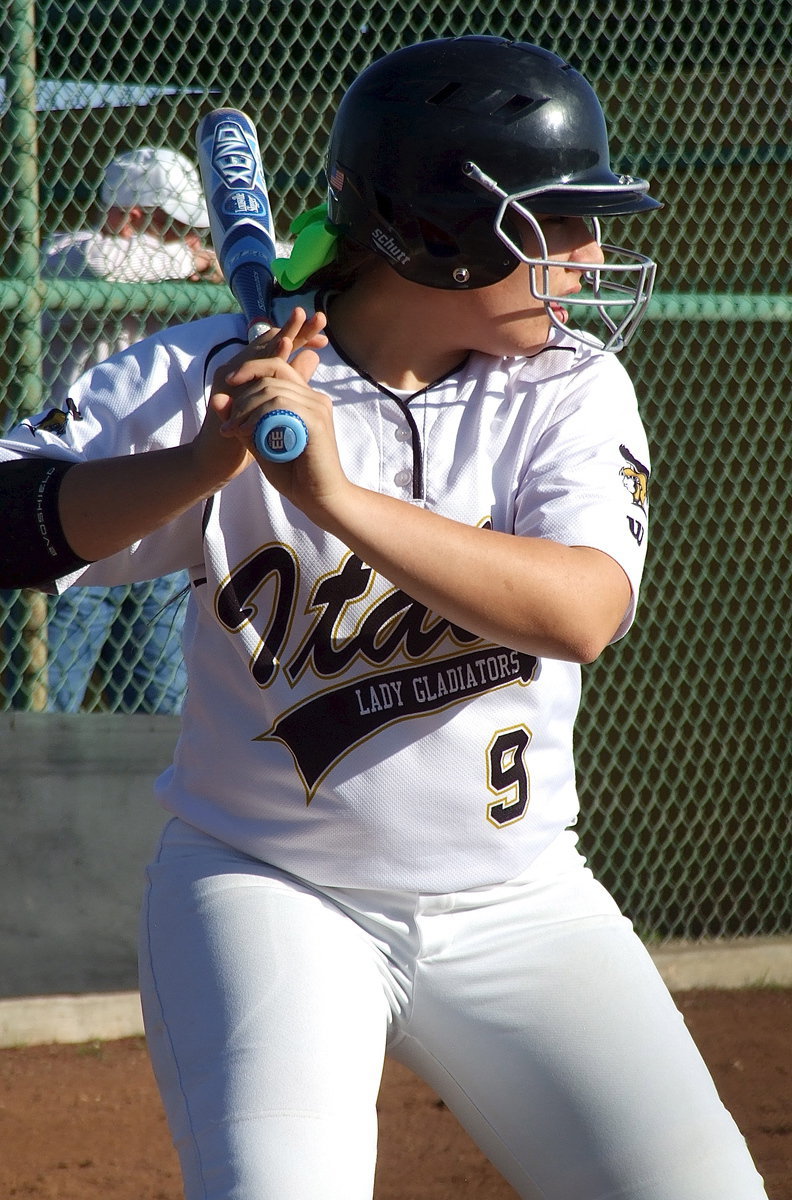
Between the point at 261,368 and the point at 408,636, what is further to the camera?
the point at 408,636

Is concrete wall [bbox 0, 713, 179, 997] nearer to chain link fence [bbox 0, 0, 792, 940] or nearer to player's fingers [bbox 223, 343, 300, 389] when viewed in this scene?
chain link fence [bbox 0, 0, 792, 940]

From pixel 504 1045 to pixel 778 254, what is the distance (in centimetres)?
379

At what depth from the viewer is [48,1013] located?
3.94 metres

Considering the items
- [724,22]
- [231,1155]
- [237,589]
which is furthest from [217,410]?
[724,22]

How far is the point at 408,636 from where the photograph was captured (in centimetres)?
174

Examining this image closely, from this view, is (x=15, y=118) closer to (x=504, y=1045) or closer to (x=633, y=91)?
(x=633, y=91)

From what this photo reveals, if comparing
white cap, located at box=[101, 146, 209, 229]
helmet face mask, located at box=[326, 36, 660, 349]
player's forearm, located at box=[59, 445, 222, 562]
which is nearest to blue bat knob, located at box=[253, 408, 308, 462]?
player's forearm, located at box=[59, 445, 222, 562]

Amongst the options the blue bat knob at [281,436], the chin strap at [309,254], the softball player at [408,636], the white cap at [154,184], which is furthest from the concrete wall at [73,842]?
the blue bat knob at [281,436]

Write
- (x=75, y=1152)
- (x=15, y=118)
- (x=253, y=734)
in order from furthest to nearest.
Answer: (x=15, y=118) → (x=75, y=1152) → (x=253, y=734)

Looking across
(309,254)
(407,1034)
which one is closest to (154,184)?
(309,254)

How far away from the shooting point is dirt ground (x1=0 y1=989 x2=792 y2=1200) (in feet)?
10.4

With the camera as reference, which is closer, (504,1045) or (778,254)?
(504,1045)

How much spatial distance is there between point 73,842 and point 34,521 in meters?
2.50

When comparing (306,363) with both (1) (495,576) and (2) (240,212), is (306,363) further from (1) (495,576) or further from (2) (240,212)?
(2) (240,212)
